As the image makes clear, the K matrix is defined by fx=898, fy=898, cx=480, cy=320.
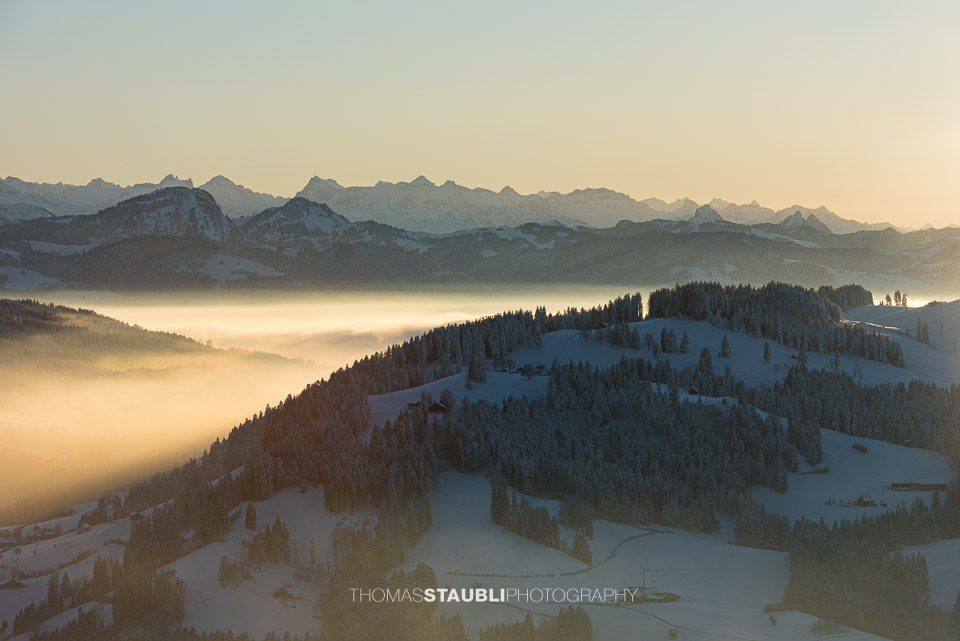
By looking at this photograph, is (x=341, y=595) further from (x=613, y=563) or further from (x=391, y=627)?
(x=613, y=563)

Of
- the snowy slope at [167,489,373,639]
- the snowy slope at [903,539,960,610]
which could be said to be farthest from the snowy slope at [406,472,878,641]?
the snowy slope at [167,489,373,639]

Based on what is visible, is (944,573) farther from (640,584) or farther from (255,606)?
(255,606)

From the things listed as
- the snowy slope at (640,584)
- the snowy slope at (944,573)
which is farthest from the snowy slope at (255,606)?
the snowy slope at (944,573)

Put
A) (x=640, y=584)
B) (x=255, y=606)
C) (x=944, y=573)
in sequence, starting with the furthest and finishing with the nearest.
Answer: (x=255, y=606)
(x=640, y=584)
(x=944, y=573)

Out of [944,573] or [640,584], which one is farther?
[640,584]

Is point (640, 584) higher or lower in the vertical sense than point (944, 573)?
lower

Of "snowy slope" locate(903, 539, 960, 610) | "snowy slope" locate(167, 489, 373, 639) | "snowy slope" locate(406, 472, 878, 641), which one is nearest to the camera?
"snowy slope" locate(406, 472, 878, 641)

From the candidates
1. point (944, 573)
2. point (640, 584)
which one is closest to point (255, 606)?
point (640, 584)

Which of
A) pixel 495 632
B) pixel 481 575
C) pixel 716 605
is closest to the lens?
pixel 495 632

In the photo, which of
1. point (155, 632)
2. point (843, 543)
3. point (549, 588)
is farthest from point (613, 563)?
point (155, 632)

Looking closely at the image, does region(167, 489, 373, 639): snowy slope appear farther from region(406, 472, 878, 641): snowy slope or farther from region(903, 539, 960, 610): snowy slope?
region(903, 539, 960, 610): snowy slope

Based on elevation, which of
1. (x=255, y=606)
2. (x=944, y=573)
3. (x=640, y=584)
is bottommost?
(x=255, y=606)
